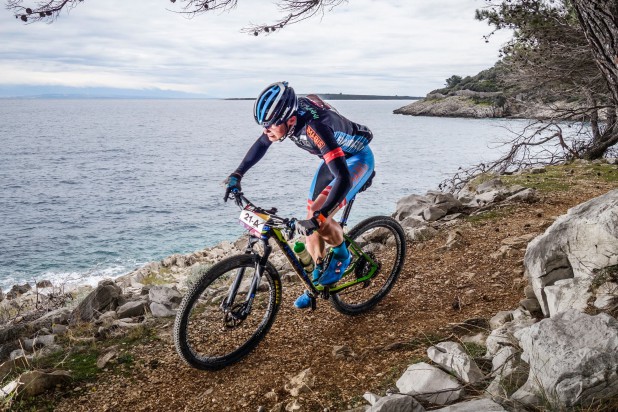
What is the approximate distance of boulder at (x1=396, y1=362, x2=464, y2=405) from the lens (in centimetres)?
370

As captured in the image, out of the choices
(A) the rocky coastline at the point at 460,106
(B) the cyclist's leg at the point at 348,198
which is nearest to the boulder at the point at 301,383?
(B) the cyclist's leg at the point at 348,198

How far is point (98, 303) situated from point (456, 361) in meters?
6.65

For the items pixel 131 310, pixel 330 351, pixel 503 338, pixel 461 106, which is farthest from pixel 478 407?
pixel 461 106

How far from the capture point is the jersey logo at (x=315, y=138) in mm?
5114

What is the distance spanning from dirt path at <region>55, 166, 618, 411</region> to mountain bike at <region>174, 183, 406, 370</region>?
210mm

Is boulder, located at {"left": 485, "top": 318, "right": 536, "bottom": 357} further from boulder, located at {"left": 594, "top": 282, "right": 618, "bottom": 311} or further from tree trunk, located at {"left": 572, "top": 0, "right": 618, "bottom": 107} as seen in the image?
tree trunk, located at {"left": 572, "top": 0, "right": 618, "bottom": 107}

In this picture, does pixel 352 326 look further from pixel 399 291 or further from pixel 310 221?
pixel 310 221

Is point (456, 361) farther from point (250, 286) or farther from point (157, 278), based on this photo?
point (157, 278)

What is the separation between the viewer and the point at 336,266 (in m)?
5.96

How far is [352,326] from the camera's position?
241 inches

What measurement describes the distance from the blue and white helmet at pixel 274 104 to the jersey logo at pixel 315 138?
274 mm

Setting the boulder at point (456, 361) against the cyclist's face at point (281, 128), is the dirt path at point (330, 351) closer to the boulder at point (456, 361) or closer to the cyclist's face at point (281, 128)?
the boulder at point (456, 361)

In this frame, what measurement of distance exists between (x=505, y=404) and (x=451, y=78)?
143 m

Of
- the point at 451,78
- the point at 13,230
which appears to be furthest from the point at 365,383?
the point at 451,78
